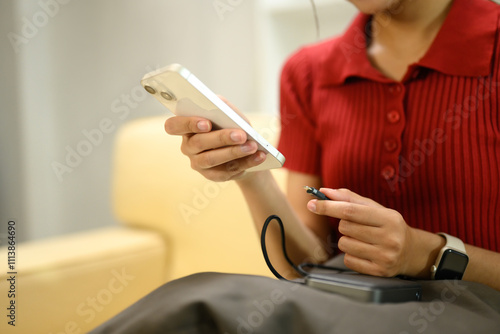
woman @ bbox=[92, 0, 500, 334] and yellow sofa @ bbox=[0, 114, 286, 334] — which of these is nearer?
woman @ bbox=[92, 0, 500, 334]

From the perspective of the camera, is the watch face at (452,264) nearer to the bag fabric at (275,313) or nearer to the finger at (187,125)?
the bag fabric at (275,313)

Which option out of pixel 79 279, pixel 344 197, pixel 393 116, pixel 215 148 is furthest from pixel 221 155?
pixel 79 279

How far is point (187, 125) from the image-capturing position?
17.9 inches

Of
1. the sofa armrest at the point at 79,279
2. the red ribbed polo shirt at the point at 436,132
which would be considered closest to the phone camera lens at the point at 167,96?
the red ribbed polo shirt at the point at 436,132

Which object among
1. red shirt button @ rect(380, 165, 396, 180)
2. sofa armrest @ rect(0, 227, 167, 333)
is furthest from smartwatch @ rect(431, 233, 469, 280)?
sofa armrest @ rect(0, 227, 167, 333)

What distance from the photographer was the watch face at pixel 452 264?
0.47 meters

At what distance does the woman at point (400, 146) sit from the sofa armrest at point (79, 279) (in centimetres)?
28

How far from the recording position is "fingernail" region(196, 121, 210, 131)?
45 cm

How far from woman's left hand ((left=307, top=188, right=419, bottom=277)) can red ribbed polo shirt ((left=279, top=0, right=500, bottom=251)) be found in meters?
0.10

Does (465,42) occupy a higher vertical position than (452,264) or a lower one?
higher

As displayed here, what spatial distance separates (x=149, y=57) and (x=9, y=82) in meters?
0.30

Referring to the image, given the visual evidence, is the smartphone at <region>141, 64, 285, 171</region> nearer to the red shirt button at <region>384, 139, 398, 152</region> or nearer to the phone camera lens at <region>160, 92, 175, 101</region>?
the phone camera lens at <region>160, 92, 175, 101</region>

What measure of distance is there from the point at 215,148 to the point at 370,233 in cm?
16

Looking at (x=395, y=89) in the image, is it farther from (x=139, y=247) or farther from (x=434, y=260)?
(x=139, y=247)
